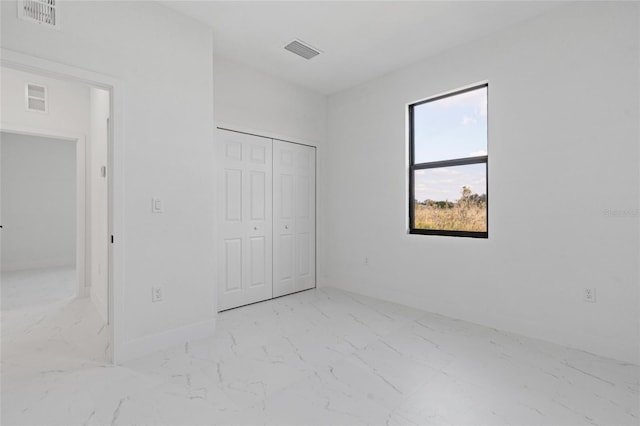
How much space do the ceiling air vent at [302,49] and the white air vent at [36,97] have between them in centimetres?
Result: 303

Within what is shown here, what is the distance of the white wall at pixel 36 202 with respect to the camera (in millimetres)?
5895

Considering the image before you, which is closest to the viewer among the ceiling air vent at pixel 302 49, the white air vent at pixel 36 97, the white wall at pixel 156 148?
the white wall at pixel 156 148

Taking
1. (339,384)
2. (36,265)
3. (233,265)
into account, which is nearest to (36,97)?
(233,265)

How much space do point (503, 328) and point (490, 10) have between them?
9.15 ft

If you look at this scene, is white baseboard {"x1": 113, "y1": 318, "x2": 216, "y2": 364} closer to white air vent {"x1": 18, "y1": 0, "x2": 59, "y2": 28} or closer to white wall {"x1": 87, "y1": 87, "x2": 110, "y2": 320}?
white wall {"x1": 87, "y1": 87, "x2": 110, "y2": 320}

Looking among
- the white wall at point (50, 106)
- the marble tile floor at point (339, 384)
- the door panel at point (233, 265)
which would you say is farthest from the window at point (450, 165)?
the white wall at point (50, 106)

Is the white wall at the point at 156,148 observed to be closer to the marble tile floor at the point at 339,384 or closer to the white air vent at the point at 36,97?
the marble tile floor at the point at 339,384

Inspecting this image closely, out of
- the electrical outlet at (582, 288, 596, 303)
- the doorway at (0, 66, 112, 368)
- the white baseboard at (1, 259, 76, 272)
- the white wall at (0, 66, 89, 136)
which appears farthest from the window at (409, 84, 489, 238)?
the white baseboard at (1, 259, 76, 272)

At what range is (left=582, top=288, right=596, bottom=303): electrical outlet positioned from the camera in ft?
8.29

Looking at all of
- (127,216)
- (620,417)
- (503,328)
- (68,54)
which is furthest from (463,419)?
(68,54)

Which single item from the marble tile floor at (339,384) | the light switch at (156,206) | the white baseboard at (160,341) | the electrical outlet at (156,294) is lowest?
the marble tile floor at (339,384)

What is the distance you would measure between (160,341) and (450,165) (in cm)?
A: 322

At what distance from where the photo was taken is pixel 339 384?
207cm

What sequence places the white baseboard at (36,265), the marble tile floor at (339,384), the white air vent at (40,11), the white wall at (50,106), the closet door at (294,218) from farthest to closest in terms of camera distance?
the white baseboard at (36,265)
the closet door at (294,218)
the white wall at (50,106)
the white air vent at (40,11)
the marble tile floor at (339,384)
